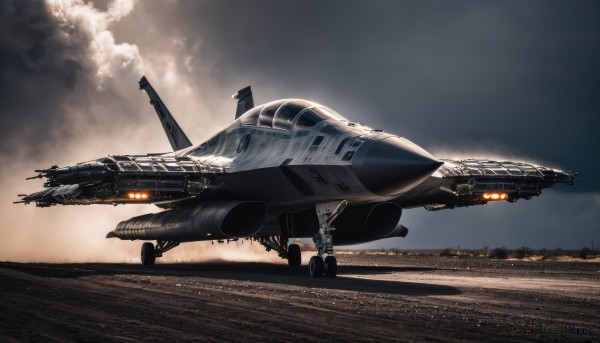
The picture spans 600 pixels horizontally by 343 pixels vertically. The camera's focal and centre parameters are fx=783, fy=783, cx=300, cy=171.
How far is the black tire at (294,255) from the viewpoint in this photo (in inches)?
1187

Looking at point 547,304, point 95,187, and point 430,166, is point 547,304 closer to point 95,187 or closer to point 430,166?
point 430,166

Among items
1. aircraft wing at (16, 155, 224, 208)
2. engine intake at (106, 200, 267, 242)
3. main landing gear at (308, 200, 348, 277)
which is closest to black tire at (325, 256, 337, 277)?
main landing gear at (308, 200, 348, 277)

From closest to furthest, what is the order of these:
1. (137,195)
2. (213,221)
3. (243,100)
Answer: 1. (213,221)
2. (137,195)
3. (243,100)

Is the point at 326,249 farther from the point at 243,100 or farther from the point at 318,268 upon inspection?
the point at 243,100

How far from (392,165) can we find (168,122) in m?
22.1

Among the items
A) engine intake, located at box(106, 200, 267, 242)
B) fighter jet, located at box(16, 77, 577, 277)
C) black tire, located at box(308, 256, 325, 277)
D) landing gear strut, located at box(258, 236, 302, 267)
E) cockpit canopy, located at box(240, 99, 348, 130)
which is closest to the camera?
fighter jet, located at box(16, 77, 577, 277)

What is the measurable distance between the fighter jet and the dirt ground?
2862 mm

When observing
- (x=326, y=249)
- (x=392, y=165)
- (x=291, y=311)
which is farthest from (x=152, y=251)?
(x=291, y=311)

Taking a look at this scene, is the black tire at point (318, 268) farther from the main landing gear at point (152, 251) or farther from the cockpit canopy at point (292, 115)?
the main landing gear at point (152, 251)

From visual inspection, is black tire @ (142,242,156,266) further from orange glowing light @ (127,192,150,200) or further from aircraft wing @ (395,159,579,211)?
aircraft wing @ (395,159,579,211)

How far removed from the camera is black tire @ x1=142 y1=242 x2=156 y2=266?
3041 cm

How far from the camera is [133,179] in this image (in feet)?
80.5

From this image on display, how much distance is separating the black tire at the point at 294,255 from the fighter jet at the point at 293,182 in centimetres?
Answer: 4

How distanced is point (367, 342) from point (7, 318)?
512 cm
